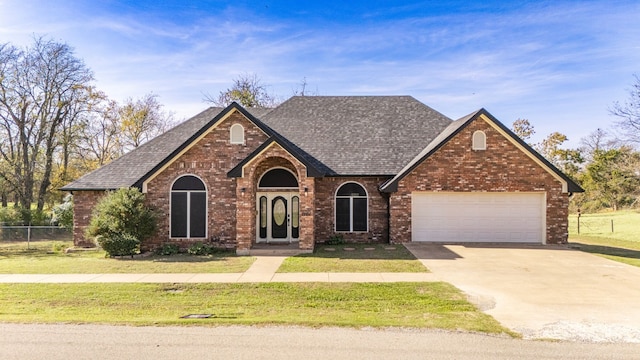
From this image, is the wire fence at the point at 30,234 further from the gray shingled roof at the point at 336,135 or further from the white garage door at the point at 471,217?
the white garage door at the point at 471,217

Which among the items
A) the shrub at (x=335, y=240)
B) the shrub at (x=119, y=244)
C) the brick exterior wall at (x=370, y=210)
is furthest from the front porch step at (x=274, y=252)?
the shrub at (x=119, y=244)

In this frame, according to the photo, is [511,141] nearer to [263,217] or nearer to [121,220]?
[263,217]

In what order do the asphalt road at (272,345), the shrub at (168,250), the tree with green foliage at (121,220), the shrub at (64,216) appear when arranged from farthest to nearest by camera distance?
the shrub at (64,216)
the shrub at (168,250)
the tree with green foliage at (121,220)
the asphalt road at (272,345)

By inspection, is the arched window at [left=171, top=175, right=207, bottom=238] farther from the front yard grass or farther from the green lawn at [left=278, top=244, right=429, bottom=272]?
the front yard grass

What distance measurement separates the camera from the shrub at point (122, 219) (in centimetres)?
1493

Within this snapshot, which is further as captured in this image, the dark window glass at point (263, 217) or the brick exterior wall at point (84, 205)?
the brick exterior wall at point (84, 205)

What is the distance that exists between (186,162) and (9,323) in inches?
381

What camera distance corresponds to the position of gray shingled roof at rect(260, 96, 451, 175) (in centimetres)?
1864

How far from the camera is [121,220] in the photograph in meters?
15.0

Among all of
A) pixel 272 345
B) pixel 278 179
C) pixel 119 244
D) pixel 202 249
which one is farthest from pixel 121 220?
pixel 272 345

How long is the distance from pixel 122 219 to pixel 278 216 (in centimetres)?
596

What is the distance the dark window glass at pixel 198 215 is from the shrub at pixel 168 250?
31.1 inches

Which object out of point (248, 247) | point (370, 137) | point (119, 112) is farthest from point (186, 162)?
point (119, 112)

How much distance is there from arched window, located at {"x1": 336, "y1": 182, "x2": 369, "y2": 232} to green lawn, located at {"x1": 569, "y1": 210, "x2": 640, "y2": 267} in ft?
29.1
